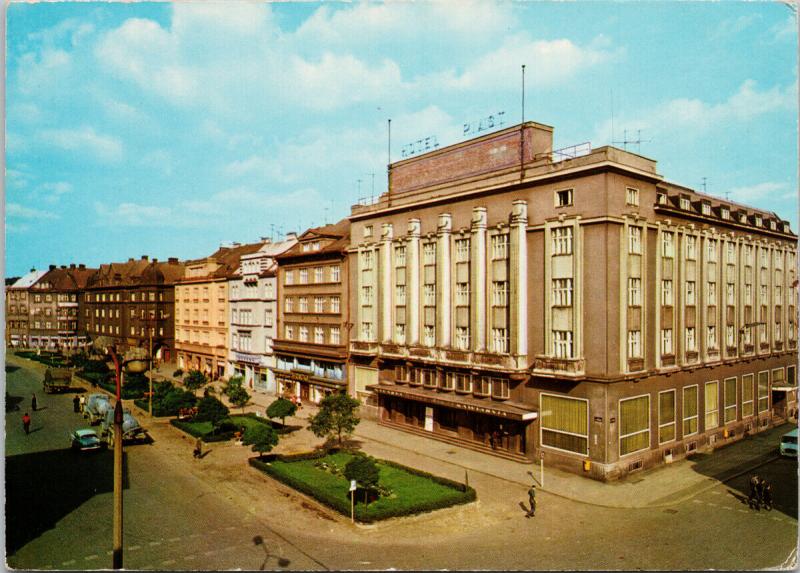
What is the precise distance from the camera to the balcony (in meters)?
34.9

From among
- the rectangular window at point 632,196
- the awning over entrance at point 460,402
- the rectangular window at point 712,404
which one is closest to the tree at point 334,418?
the awning over entrance at point 460,402

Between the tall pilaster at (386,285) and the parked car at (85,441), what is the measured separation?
898 inches

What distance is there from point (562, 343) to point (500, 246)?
8.22 meters

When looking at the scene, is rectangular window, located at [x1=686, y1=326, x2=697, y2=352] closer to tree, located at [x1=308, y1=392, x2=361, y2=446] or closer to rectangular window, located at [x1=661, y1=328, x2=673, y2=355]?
rectangular window, located at [x1=661, y1=328, x2=673, y2=355]

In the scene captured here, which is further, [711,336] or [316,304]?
[316,304]

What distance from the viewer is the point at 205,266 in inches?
3351

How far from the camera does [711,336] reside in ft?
142

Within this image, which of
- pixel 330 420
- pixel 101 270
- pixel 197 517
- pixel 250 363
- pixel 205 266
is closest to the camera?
pixel 197 517

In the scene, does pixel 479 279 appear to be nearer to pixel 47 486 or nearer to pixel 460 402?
pixel 460 402

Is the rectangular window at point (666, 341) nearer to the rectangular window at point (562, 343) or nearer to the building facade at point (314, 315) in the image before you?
the rectangular window at point (562, 343)

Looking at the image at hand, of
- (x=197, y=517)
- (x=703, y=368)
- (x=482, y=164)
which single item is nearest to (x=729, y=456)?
(x=703, y=368)

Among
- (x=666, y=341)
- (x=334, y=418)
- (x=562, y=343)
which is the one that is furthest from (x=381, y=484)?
(x=666, y=341)

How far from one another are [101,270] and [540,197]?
334ft

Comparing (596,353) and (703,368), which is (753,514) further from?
(703,368)
